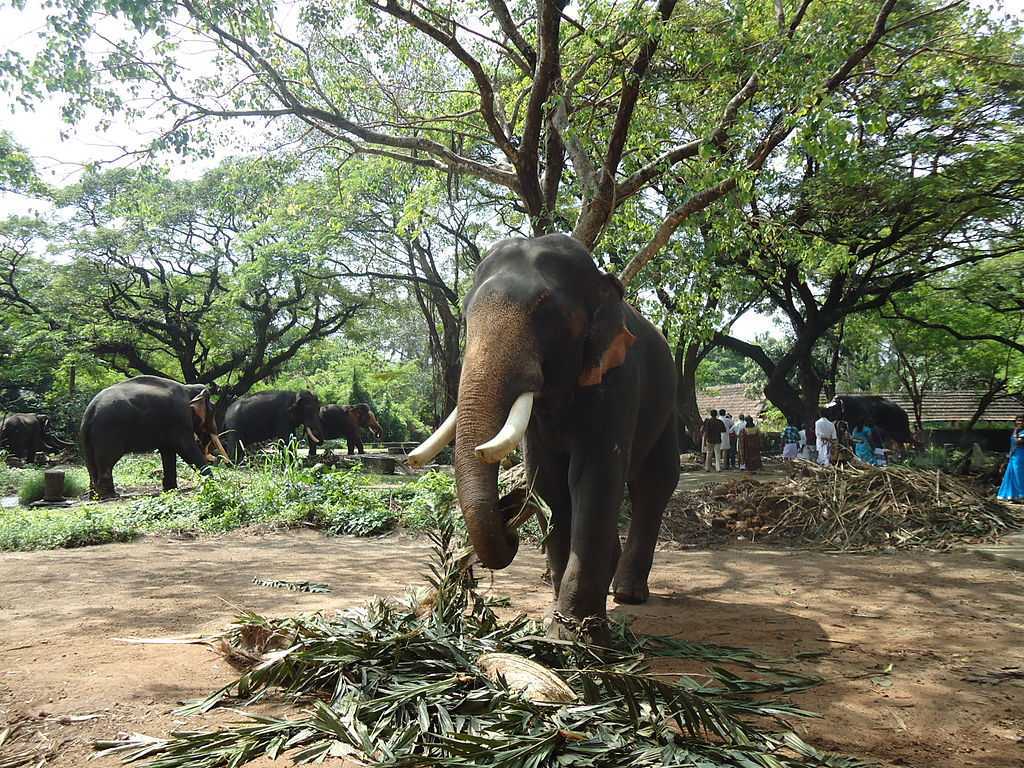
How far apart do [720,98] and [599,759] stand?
11623 millimetres

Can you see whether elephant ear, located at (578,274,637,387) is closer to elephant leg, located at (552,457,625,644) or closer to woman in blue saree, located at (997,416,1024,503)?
elephant leg, located at (552,457,625,644)

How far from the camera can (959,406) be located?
3566cm

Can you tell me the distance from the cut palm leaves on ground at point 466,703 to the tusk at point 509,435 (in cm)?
86

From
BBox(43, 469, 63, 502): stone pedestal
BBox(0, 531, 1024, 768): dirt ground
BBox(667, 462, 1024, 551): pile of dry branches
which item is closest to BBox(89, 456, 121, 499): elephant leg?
BBox(43, 469, 63, 502): stone pedestal

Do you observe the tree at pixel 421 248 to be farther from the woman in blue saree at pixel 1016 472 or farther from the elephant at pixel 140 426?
the woman in blue saree at pixel 1016 472

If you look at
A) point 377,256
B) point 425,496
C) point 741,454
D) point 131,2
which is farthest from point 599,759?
point 377,256

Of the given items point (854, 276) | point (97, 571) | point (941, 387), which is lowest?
point (97, 571)

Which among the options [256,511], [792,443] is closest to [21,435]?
[256,511]

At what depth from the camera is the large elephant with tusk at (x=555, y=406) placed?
3238 mm

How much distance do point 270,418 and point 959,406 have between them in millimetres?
32504

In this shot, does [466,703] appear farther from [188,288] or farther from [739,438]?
[188,288]

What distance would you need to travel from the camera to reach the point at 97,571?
653 centimetres

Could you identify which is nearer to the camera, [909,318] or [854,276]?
[854,276]

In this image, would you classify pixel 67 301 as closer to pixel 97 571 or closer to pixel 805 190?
pixel 97 571
